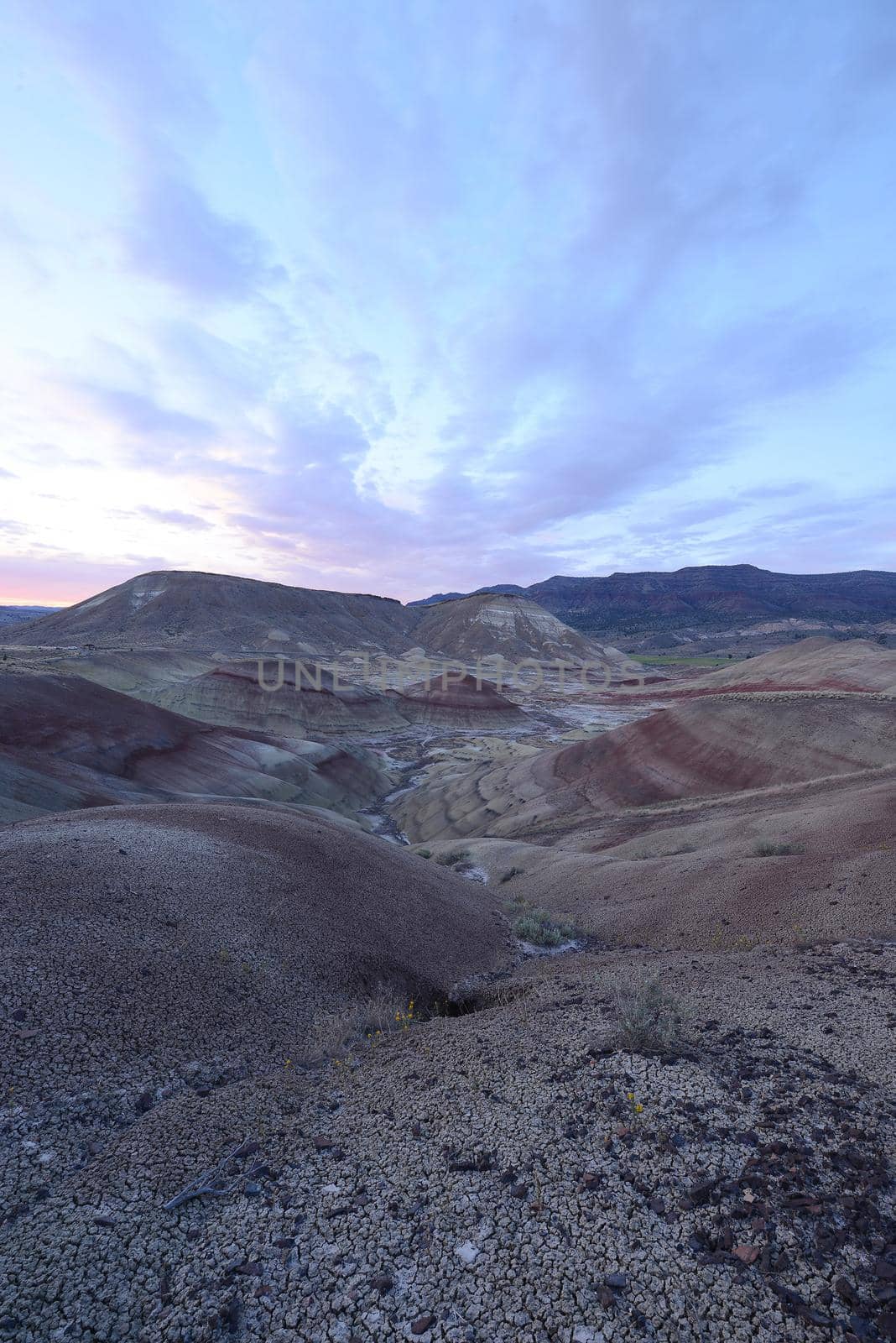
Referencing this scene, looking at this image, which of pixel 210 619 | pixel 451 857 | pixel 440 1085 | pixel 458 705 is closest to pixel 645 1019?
Result: pixel 440 1085

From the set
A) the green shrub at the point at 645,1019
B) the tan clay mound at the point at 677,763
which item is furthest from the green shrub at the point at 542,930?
the tan clay mound at the point at 677,763

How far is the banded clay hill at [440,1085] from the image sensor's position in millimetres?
3049

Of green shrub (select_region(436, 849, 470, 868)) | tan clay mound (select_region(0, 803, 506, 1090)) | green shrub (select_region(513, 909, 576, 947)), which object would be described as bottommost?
green shrub (select_region(436, 849, 470, 868))

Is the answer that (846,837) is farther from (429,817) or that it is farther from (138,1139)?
(429,817)

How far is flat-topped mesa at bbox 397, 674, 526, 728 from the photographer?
67375 millimetres

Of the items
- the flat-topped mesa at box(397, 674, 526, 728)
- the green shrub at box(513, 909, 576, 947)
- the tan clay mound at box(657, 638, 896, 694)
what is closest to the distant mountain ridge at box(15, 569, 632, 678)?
the tan clay mound at box(657, 638, 896, 694)

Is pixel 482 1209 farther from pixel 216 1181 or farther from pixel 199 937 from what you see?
pixel 199 937

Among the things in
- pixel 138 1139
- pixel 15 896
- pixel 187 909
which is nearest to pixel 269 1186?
pixel 138 1139

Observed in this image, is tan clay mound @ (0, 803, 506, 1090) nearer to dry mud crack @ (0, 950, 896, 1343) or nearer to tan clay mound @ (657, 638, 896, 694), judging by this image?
dry mud crack @ (0, 950, 896, 1343)

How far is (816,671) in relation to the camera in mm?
55406

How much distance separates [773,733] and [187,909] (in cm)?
2724

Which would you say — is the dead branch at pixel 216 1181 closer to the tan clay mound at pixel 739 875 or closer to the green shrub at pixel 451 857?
the tan clay mound at pixel 739 875

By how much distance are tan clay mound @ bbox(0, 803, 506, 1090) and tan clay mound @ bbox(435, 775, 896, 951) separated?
2.83m

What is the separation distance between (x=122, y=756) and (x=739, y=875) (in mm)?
27757
